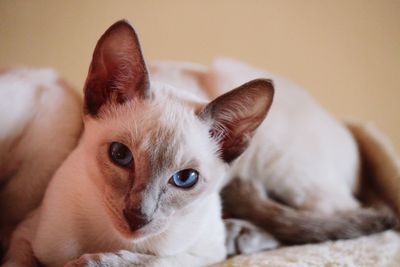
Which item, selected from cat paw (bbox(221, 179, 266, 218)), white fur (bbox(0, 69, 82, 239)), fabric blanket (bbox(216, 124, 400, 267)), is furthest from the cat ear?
cat paw (bbox(221, 179, 266, 218))

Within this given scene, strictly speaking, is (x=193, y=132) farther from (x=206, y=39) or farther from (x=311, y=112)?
(x=206, y=39)

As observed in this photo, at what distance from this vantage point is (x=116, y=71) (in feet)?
3.33

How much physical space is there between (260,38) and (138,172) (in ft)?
4.45

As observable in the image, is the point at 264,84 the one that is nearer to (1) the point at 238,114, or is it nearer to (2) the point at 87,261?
(1) the point at 238,114

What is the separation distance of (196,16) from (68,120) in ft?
2.81

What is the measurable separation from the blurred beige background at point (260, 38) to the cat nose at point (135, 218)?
99cm

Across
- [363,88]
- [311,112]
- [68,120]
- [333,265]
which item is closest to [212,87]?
[311,112]

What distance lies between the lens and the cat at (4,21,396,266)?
945 millimetres

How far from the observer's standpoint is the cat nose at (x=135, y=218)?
2.95ft

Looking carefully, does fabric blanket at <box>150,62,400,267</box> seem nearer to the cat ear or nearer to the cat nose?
the cat nose

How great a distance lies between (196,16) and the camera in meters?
2.01

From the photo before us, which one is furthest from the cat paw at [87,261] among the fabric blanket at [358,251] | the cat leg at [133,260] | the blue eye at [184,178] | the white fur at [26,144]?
the white fur at [26,144]

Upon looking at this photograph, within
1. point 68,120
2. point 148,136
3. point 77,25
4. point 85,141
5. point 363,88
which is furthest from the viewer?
point 363,88

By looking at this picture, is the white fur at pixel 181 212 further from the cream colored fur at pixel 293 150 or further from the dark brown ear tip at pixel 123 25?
the dark brown ear tip at pixel 123 25
